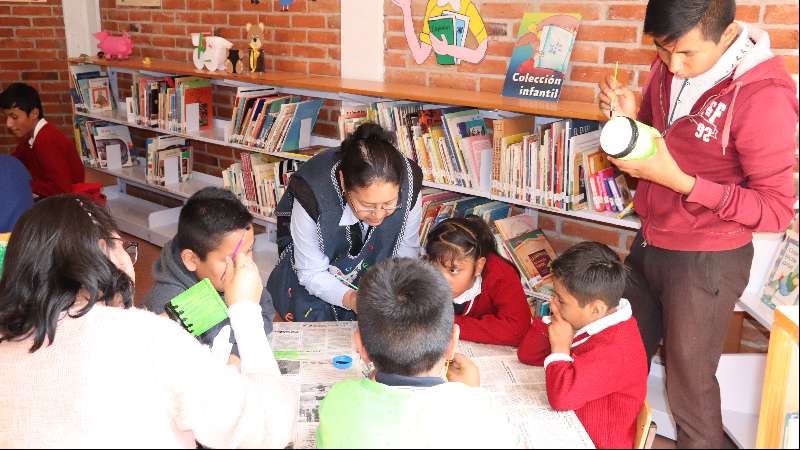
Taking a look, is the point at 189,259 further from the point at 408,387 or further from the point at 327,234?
the point at 408,387

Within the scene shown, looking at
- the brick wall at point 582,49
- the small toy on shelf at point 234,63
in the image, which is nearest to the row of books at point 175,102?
the small toy on shelf at point 234,63

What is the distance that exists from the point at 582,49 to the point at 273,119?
5.93ft

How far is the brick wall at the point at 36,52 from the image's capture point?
593 centimetres

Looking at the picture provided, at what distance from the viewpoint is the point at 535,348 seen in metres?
1.89

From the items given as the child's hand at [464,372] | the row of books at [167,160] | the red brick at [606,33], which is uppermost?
the red brick at [606,33]

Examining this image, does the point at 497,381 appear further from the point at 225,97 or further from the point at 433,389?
the point at 225,97

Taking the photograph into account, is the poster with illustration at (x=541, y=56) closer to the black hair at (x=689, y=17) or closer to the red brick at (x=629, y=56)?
the red brick at (x=629, y=56)

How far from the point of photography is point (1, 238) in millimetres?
2047

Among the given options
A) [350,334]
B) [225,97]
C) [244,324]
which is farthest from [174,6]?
[244,324]

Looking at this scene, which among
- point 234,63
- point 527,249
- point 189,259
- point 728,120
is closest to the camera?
point 728,120

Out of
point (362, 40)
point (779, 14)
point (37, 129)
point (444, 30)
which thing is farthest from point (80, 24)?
point (779, 14)

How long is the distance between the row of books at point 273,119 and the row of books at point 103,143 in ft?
5.45

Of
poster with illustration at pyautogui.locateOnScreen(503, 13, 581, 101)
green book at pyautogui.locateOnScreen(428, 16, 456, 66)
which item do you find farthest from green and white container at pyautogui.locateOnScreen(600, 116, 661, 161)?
green book at pyautogui.locateOnScreen(428, 16, 456, 66)

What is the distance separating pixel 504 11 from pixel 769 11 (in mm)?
1119
